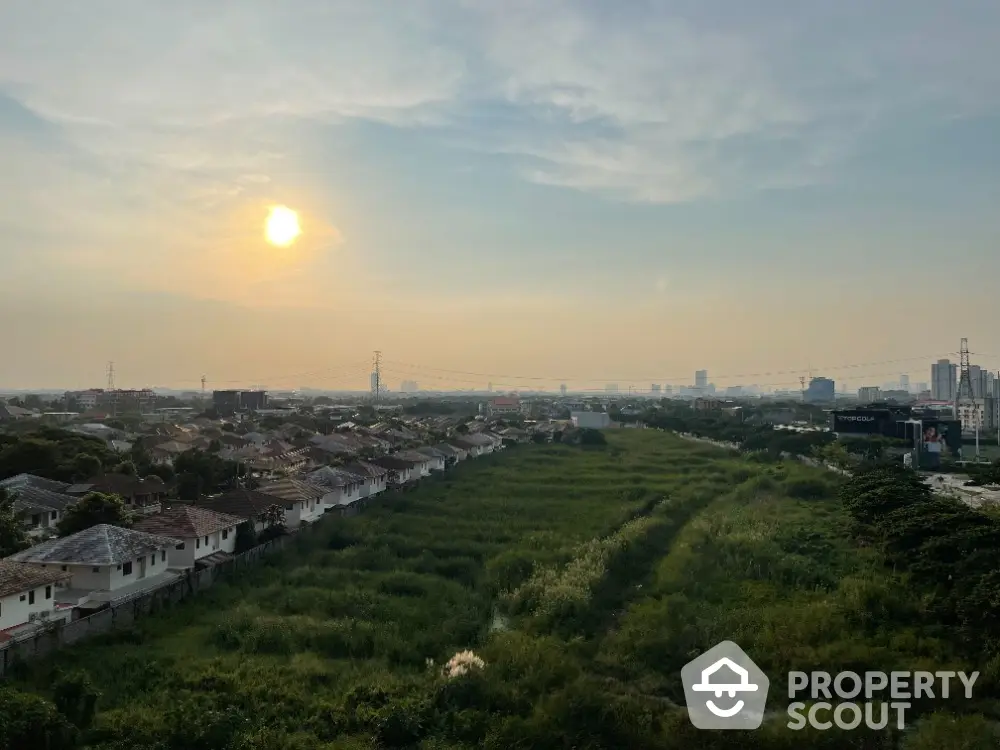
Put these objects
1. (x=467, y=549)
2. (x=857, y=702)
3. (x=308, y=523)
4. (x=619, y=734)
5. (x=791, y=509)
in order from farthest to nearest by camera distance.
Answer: (x=791, y=509), (x=308, y=523), (x=467, y=549), (x=857, y=702), (x=619, y=734)

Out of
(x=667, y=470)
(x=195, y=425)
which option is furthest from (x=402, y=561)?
(x=195, y=425)

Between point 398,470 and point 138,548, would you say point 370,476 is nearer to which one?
point 398,470

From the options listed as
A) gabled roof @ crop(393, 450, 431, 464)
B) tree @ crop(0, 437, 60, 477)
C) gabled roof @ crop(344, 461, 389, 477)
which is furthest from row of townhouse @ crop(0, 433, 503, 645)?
gabled roof @ crop(393, 450, 431, 464)

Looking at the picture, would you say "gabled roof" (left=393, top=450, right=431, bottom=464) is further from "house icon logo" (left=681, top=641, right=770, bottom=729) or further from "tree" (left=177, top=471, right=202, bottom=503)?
"house icon logo" (left=681, top=641, right=770, bottom=729)

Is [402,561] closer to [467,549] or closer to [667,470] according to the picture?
[467,549]

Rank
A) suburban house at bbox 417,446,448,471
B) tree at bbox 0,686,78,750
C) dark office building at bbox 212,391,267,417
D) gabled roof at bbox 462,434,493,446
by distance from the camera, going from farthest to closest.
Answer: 1. dark office building at bbox 212,391,267,417
2. gabled roof at bbox 462,434,493,446
3. suburban house at bbox 417,446,448,471
4. tree at bbox 0,686,78,750

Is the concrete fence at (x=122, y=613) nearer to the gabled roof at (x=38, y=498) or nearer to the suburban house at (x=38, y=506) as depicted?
the suburban house at (x=38, y=506)
